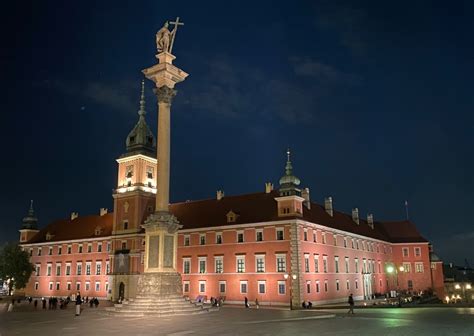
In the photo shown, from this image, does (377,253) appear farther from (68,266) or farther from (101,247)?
(68,266)

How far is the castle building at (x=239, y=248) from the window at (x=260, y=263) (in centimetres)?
12

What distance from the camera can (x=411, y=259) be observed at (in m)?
80.9

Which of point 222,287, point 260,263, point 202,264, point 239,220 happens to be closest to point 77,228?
point 202,264

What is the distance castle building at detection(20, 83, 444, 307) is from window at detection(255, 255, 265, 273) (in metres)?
0.12

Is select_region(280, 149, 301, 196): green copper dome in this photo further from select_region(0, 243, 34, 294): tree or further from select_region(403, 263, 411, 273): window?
select_region(0, 243, 34, 294): tree

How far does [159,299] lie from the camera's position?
103ft

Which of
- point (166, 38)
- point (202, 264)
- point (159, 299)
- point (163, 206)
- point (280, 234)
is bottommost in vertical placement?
point (159, 299)

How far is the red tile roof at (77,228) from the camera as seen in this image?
77.0m

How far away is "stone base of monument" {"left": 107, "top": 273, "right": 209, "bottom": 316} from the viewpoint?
3059 cm

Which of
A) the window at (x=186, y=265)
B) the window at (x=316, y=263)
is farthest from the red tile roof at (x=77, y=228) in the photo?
the window at (x=316, y=263)

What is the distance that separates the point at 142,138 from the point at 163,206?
4107cm

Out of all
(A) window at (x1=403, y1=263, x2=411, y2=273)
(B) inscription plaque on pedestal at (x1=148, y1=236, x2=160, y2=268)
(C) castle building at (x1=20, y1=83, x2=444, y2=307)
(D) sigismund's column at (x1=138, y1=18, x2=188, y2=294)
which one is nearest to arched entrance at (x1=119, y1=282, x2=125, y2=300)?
(C) castle building at (x1=20, y1=83, x2=444, y2=307)

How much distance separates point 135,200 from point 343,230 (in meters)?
31.1

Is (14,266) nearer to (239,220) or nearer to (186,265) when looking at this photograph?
(186,265)
